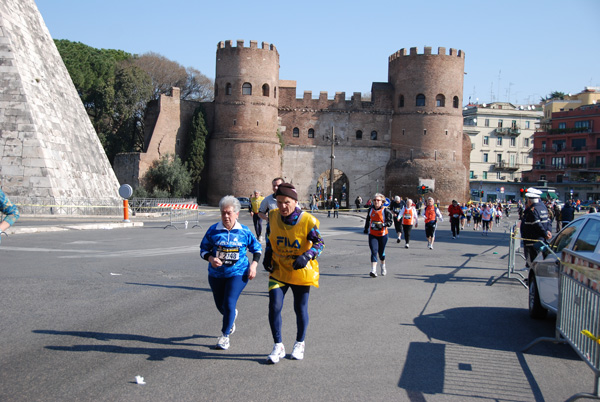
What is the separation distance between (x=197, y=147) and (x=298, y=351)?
156 feet

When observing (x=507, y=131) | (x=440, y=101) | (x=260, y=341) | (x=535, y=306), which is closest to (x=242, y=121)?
(x=440, y=101)

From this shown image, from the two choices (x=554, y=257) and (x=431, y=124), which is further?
(x=431, y=124)

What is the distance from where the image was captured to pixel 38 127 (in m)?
23.9

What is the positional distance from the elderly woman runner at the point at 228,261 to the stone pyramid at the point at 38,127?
19869mm

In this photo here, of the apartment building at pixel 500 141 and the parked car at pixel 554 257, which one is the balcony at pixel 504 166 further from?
the parked car at pixel 554 257

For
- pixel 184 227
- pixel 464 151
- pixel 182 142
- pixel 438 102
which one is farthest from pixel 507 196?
pixel 184 227

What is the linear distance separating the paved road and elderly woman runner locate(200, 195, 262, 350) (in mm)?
437

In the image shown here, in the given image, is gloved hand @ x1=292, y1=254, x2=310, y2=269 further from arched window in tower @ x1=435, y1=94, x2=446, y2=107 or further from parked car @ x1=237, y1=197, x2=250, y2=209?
arched window in tower @ x1=435, y1=94, x2=446, y2=107

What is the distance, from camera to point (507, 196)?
269 feet

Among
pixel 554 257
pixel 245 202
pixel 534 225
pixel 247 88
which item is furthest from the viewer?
pixel 247 88

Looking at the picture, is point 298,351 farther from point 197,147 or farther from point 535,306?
point 197,147

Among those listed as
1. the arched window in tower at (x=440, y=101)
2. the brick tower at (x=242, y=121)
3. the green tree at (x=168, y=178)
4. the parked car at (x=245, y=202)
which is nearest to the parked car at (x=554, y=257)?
the parked car at (x=245, y=202)

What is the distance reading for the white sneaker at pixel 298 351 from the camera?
5465 mm

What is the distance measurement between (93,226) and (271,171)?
3252cm
